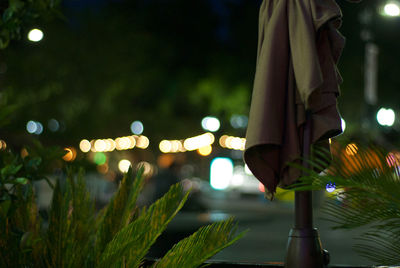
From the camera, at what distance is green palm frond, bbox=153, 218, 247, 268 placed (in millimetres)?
3117

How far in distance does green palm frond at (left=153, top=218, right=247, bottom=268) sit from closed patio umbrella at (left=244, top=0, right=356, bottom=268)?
0.49 metres

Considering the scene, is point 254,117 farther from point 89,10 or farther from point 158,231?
point 89,10

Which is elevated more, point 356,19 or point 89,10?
point 89,10

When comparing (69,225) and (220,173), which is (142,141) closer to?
(220,173)

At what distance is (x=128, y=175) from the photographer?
3.80 m

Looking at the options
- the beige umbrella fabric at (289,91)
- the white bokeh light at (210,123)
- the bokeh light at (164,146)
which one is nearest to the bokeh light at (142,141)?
the bokeh light at (164,146)

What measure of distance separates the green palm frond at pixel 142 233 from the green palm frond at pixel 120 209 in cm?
34

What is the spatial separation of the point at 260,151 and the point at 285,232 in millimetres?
11923

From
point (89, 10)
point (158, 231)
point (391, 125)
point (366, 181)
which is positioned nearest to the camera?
point (366, 181)

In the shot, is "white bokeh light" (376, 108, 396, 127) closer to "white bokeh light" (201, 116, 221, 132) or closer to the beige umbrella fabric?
the beige umbrella fabric

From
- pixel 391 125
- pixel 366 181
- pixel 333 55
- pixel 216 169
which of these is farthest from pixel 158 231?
pixel 216 169

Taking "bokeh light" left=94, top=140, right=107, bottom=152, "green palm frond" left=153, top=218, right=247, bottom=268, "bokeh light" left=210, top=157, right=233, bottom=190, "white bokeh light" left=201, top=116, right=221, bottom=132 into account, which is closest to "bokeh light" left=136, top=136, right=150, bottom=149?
"bokeh light" left=94, top=140, right=107, bottom=152

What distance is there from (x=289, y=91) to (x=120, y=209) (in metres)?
1.21

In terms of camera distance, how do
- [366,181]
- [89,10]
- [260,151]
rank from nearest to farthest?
[366,181] → [260,151] → [89,10]
